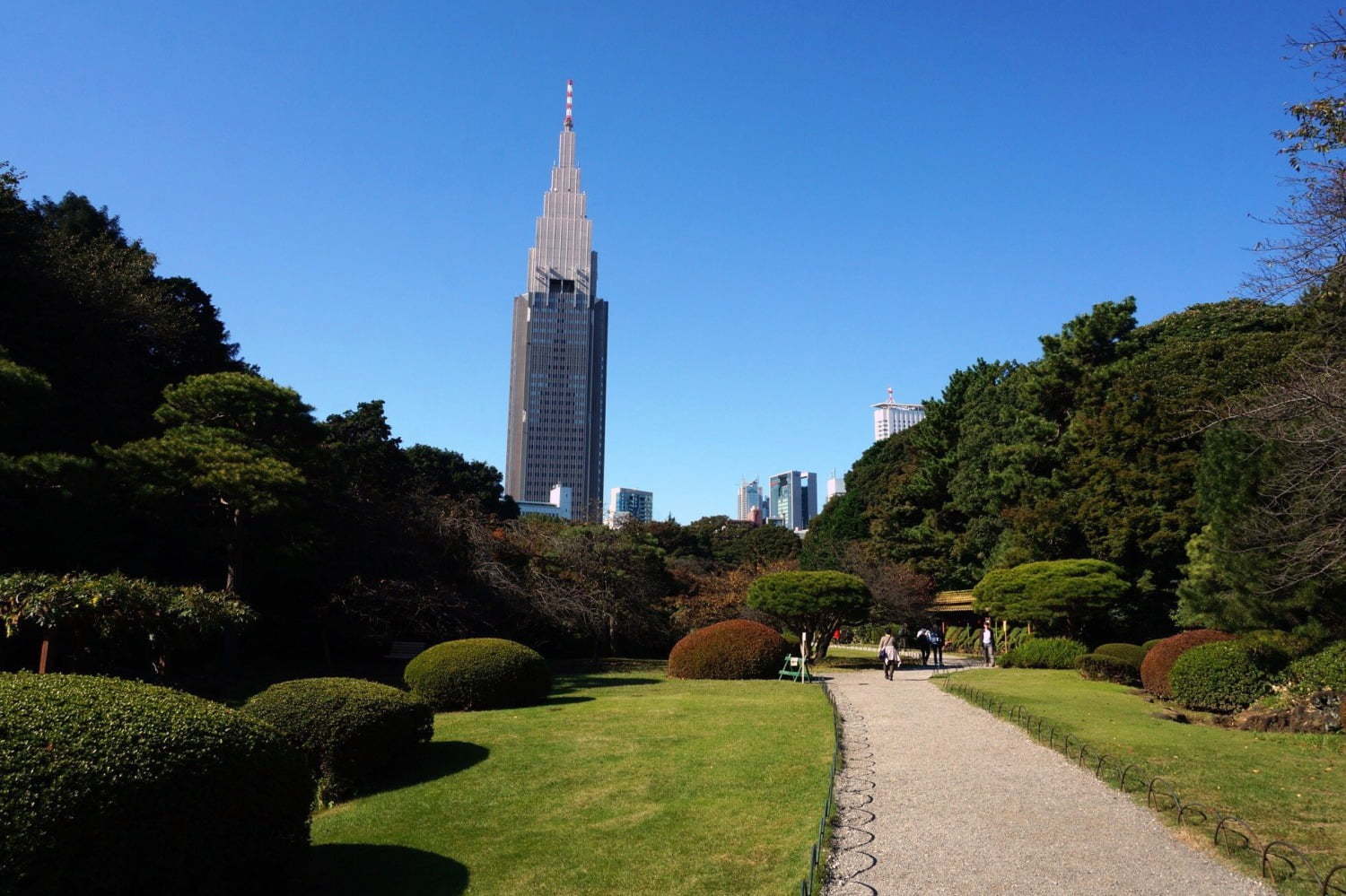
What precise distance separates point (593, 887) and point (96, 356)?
2081 centimetres

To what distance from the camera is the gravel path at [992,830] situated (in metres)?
6.55

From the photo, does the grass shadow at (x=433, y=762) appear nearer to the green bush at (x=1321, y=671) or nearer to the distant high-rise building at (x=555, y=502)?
the green bush at (x=1321, y=671)

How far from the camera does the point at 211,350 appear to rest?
27.5 m

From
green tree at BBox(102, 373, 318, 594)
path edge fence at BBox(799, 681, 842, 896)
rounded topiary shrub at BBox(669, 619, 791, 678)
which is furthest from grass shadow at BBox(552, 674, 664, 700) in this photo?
path edge fence at BBox(799, 681, 842, 896)

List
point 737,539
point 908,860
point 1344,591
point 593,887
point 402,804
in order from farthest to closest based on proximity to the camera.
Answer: point 737,539 → point 1344,591 → point 402,804 → point 908,860 → point 593,887

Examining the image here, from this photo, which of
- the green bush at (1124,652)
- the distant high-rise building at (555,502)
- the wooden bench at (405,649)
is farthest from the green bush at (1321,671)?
the distant high-rise building at (555,502)

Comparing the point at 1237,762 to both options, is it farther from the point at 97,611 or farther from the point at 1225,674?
the point at 97,611

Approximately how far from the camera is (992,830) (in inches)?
311

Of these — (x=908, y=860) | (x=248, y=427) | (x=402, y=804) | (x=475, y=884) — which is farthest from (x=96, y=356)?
(x=908, y=860)

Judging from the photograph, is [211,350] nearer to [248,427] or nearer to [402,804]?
[248,427]

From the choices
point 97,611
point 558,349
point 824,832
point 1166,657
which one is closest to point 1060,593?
point 1166,657

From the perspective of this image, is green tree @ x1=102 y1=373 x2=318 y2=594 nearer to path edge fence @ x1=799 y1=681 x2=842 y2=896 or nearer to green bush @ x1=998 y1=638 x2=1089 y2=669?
path edge fence @ x1=799 y1=681 x2=842 y2=896

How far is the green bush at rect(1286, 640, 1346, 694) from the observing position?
14500mm

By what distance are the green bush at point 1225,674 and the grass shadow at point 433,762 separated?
13.0 metres
